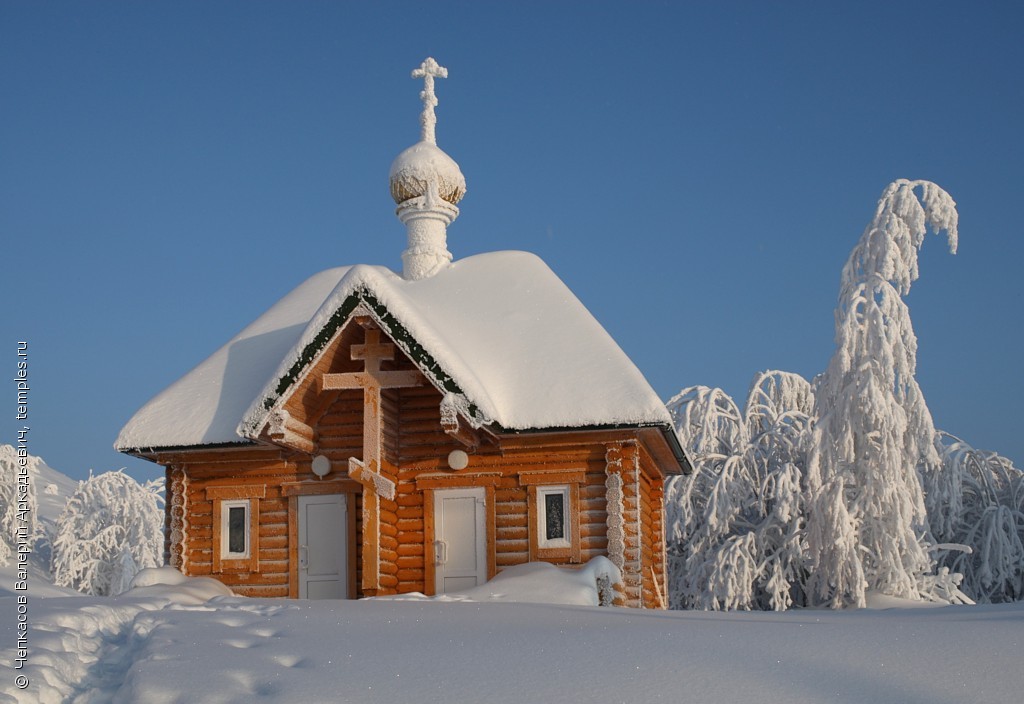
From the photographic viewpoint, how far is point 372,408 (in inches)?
625

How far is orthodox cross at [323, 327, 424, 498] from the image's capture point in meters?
15.8

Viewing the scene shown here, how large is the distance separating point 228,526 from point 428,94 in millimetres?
9358

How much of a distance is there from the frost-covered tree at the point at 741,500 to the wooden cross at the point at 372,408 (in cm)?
1112

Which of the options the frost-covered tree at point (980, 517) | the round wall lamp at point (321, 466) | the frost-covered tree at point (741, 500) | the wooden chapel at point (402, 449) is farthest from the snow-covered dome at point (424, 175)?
the frost-covered tree at point (980, 517)

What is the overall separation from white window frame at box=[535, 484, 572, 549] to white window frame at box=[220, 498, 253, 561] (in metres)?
4.36

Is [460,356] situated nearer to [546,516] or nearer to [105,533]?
[546,516]

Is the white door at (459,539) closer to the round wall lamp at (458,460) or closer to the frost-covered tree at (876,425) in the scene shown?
the round wall lamp at (458,460)

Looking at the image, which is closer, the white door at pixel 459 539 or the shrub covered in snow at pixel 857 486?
the white door at pixel 459 539

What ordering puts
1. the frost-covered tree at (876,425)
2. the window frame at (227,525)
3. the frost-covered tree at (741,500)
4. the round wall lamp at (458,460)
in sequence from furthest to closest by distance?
the frost-covered tree at (741,500), the frost-covered tree at (876,425), the window frame at (227,525), the round wall lamp at (458,460)

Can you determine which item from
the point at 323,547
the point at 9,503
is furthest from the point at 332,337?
the point at 9,503

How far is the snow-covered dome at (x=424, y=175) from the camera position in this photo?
21.2m

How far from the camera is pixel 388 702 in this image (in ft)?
24.4

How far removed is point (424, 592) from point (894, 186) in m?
11.6

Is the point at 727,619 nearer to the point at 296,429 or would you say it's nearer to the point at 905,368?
the point at 296,429
